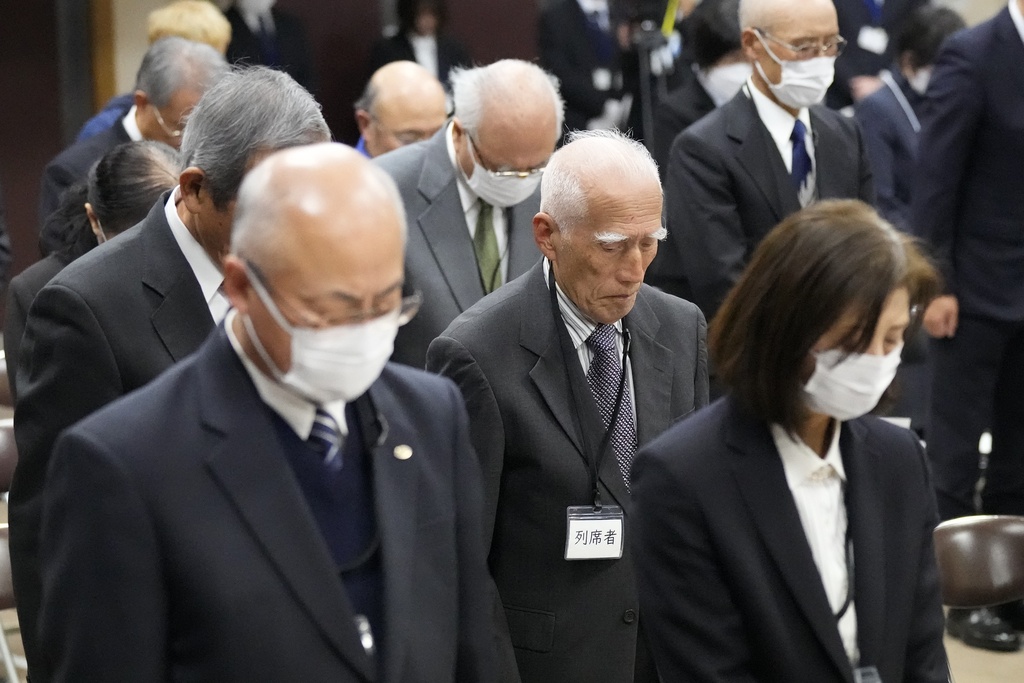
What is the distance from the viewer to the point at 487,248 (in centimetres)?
401

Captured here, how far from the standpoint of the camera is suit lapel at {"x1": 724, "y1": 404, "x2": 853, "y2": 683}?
2172 mm

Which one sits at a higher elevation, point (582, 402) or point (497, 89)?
point (497, 89)

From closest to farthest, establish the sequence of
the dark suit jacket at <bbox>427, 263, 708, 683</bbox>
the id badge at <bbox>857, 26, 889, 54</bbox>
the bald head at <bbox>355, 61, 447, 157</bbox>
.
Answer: the dark suit jacket at <bbox>427, 263, 708, 683</bbox> → the bald head at <bbox>355, 61, 447, 157</bbox> → the id badge at <bbox>857, 26, 889, 54</bbox>

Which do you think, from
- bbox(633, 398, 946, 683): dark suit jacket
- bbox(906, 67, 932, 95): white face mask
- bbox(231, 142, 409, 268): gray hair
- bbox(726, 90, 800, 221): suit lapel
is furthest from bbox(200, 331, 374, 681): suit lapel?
bbox(906, 67, 932, 95): white face mask

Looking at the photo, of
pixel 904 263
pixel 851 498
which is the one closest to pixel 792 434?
pixel 851 498

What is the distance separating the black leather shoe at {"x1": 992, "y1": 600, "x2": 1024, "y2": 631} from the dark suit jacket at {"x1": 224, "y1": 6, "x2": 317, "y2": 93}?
468 centimetres

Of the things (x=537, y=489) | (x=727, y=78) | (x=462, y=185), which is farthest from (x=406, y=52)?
(x=537, y=489)

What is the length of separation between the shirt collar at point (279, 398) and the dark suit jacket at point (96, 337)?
2.09 feet

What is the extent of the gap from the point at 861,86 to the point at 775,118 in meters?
3.12

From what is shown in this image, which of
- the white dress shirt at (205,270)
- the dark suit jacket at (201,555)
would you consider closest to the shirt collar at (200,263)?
the white dress shirt at (205,270)

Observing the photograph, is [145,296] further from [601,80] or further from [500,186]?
[601,80]

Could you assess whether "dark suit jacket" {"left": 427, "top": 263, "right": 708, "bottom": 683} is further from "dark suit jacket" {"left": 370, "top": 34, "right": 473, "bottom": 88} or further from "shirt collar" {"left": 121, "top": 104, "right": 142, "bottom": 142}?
"dark suit jacket" {"left": 370, "top": 34, "right": 473, "bottom": 88}

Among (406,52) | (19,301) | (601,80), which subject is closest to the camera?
(19,301)

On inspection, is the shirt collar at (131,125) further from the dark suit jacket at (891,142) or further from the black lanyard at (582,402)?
the dark suit jacket at (891,142)
